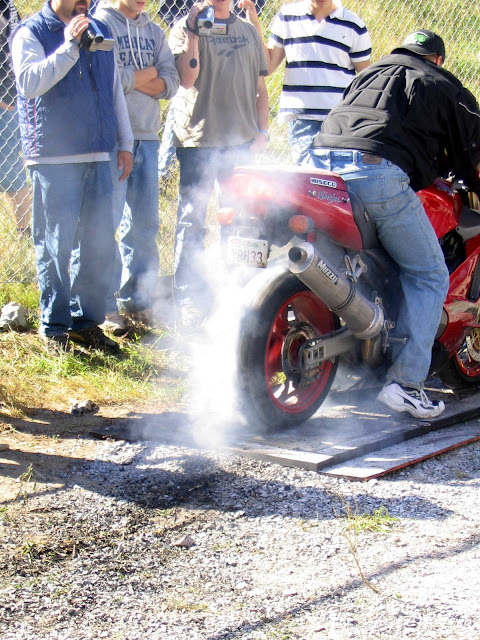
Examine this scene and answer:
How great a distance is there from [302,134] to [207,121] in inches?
31.4

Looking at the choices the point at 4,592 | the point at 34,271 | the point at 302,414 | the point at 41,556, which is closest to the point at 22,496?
the point at 41,556

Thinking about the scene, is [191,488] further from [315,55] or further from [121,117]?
[315,55]

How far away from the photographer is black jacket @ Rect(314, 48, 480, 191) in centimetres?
441

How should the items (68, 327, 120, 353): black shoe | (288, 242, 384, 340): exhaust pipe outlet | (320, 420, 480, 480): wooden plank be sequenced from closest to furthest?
(320, 420, 480, 480): wooden plank → (288, 242, 384, 340): exhaust pipe outlet → (68, 327, 120, 353): black shoe

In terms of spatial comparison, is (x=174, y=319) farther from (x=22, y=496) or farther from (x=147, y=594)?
(x=147, y=594)

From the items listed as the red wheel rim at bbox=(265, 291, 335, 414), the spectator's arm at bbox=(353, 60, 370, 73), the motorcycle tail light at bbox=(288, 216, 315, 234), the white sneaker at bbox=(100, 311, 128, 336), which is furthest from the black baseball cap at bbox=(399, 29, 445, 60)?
the white sneaker at bbox=(100, 311, 128, 336)

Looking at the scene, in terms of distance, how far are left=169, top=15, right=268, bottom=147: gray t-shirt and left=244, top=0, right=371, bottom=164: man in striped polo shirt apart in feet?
1.17

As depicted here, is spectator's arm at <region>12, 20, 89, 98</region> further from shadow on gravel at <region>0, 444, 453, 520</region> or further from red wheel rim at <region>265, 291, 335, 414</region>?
shadow on gravel at <region>0, 444, 453, 520</region>

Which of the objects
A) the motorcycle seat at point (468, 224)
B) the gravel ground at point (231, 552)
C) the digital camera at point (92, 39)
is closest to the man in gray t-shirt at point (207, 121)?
the digital camera at point (92, 39)

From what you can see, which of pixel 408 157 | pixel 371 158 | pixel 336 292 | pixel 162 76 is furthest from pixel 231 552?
pixel 162 76

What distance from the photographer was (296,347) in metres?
4.52

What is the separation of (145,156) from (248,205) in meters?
1.89

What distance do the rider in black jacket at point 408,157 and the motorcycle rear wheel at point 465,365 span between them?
68 cm

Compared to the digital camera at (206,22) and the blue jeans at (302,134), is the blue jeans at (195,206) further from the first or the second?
the digital camera at (206,22)
